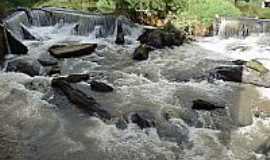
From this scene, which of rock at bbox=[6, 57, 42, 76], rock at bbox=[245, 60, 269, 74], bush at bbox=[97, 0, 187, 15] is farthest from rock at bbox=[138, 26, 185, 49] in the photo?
rock at bbox=[6, 57, 42, 76]

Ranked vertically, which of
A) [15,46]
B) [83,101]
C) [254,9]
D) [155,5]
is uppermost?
[155,5]

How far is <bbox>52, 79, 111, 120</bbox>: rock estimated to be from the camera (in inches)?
318

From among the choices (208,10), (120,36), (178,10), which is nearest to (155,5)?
(178,10)

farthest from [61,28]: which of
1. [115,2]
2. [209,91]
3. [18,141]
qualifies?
[18,141]

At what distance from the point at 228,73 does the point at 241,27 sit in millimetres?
3732

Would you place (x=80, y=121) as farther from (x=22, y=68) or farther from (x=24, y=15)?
(x=24, y=15)

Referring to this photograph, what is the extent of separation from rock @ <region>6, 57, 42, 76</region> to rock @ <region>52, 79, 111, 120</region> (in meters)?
1.22

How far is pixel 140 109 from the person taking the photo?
8.30 meters

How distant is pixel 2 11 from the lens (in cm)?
1340

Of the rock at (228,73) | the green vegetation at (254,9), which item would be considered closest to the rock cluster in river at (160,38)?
the rock at (228,73)

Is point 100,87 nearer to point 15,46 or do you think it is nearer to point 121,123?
point 121,123

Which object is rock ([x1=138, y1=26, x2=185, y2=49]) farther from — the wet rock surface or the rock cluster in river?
the wet rock surface

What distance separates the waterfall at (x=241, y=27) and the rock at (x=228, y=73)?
10.9 ft

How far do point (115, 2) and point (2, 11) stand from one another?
3.39 m
